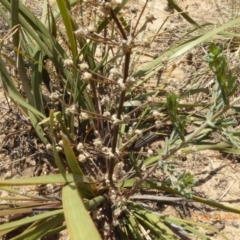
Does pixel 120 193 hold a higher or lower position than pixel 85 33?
lower

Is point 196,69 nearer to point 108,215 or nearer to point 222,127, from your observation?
point 108,215

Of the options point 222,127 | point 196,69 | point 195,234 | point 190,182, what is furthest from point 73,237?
point 196,69

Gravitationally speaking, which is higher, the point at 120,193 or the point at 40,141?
the point at 40,141

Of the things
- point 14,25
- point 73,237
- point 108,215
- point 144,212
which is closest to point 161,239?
point 144,212

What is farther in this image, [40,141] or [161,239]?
[40,141]

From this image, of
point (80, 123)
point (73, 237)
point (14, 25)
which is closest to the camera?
point (73, 237)

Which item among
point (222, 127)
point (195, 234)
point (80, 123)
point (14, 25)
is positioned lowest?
point (195, 234)

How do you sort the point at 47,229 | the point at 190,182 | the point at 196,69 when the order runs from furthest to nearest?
the point at 196,69 → the point at 47,229 → the point at 190,182

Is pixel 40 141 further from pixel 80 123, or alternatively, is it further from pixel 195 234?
pixel 195 234

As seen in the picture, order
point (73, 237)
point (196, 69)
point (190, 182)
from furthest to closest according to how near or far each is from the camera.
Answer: point (196, 69) < point (190, 182) < point (73, 237)
